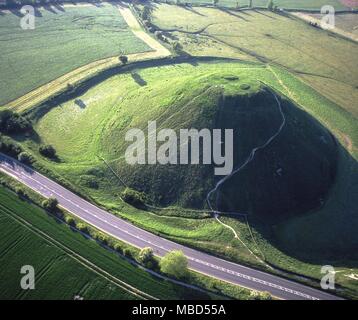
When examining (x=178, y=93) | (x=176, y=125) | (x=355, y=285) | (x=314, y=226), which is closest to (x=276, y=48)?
(x=178, y=93)

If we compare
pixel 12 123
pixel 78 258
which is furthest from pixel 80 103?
pixel 78 258

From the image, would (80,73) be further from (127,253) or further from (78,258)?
(127,253)

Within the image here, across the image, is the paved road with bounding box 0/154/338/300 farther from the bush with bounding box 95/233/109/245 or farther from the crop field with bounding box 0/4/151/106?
the crop field with bounding box 0/4/151/106

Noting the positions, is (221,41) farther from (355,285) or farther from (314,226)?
(355,285)

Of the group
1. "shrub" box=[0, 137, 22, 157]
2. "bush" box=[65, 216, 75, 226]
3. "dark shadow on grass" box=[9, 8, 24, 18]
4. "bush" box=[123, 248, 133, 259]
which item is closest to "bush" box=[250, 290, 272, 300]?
"bush" box=[123, 248, 133, 259]

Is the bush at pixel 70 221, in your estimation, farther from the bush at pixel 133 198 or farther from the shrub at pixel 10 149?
the shrub at pixel 10 149

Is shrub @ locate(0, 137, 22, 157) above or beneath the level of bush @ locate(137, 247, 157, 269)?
above

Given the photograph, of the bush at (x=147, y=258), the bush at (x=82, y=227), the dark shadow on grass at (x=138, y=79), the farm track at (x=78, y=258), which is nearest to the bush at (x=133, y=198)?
the bush at (x=82, y=227)
